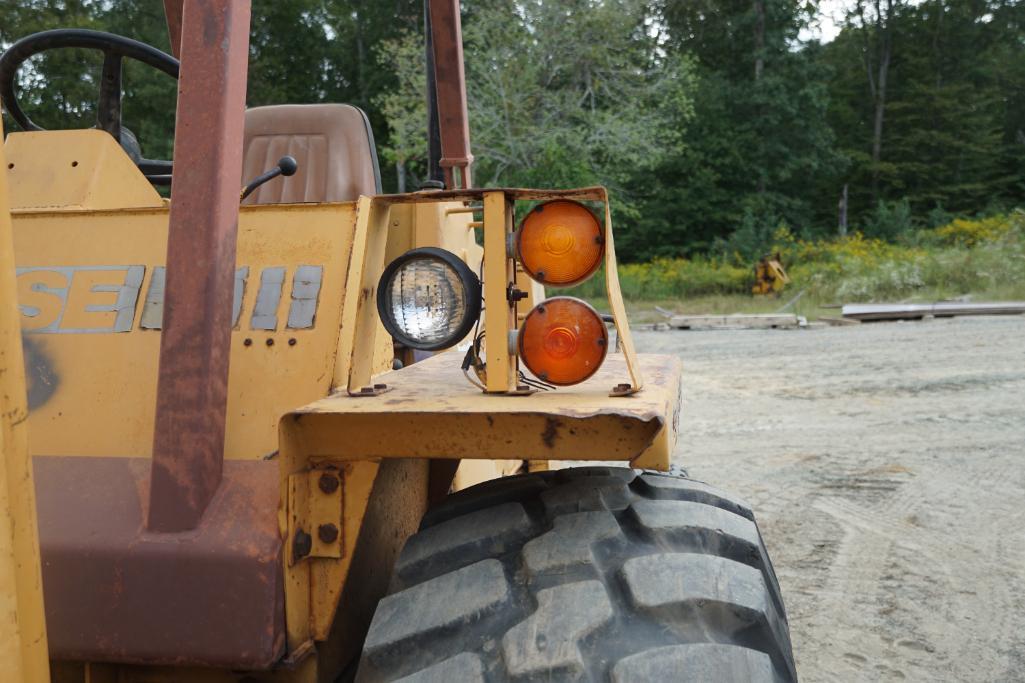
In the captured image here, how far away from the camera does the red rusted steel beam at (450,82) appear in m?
2.96

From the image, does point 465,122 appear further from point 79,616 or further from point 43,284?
point 79,616

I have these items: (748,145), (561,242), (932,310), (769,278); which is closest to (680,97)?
(769,278)

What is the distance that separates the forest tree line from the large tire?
1864 cm

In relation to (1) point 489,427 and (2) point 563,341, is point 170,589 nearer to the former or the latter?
(1) point 489,427

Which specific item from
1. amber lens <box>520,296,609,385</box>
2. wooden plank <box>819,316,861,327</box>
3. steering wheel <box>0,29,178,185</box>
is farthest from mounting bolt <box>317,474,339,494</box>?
wooden plank <box>819,316,861,327</box>

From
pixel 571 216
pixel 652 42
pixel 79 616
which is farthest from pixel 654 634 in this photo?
pixel 652 42

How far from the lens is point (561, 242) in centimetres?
153

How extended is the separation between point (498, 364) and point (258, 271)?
0.58 metres

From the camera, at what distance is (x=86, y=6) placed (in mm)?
26016

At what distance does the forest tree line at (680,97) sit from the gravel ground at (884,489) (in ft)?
44.3

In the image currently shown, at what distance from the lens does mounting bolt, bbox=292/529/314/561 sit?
1515 millimetres

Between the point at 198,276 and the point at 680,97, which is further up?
the point at 680,97

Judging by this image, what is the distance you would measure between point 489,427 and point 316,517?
1.08ft

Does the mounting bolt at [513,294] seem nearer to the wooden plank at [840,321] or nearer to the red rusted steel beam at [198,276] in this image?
the red rusted steel beam at [198,276]
